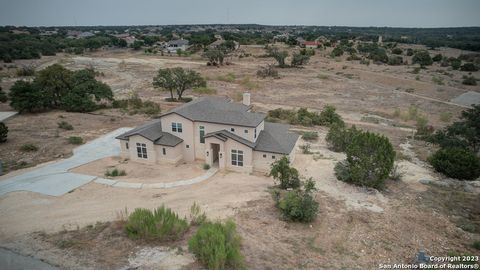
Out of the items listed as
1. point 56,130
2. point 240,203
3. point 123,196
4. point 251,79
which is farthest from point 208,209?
point 251,79

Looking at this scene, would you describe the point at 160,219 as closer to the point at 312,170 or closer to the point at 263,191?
the point at 263,191

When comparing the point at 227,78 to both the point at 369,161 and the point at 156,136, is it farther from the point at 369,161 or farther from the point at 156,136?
the point at 369,161

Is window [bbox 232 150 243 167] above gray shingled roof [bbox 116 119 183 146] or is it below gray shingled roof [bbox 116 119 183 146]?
below

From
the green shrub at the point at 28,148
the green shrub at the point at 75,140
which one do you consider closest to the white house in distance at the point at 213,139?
the green shrub at the point at 75,140

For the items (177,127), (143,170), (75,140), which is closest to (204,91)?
(75,140)

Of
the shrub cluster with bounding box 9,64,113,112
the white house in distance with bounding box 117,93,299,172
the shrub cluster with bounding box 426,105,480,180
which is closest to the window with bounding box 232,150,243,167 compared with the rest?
the white house in distance with bounding box 117,93,299,172

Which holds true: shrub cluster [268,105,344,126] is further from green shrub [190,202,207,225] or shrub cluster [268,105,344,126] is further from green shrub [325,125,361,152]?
green shrub [190,202,207,225]

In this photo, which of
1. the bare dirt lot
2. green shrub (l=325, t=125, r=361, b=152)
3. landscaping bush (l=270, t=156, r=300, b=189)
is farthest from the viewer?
green shrub (l=325, t=125, r=361, b=152)
